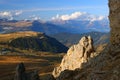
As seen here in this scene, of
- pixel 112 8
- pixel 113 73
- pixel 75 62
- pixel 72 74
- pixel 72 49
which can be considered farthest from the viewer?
pixel 72 49

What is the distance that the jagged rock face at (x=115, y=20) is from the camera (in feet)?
121

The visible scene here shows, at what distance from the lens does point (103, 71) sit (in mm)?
34719

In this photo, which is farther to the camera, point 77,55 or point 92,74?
point 77,55

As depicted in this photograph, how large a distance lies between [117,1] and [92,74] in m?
8.29

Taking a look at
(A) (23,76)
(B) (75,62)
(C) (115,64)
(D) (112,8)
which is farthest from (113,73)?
(B) (75,62)

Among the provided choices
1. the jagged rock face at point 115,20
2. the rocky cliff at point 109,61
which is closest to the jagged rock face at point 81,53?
the rocky cliff at point 109,61

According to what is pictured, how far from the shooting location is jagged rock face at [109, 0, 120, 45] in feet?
121

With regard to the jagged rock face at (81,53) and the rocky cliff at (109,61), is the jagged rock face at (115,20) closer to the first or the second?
the rocky cliff at (109,61)

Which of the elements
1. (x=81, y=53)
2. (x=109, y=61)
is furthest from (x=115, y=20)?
(x=81, y=53)

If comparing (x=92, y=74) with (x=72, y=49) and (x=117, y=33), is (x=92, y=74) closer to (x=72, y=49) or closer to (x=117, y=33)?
(x=117, y=33)

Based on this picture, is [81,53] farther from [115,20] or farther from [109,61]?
[109,61]

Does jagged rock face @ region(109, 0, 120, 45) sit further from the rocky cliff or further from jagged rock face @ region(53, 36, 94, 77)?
jagged rock face @ region(53, 36, 94, 77)

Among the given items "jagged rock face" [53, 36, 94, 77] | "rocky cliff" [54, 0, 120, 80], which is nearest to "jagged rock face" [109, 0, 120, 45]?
"rocky cliff" [54, 0, 120, 80]

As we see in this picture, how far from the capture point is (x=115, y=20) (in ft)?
123
